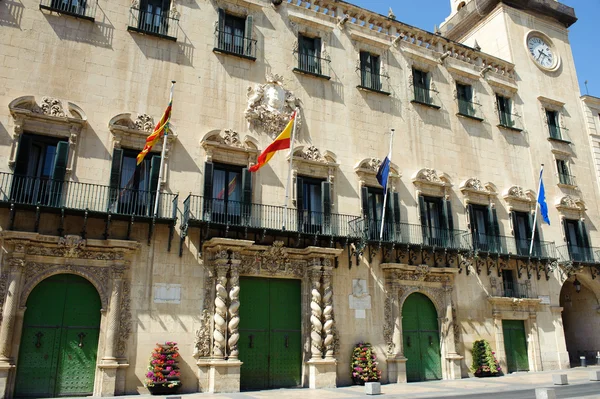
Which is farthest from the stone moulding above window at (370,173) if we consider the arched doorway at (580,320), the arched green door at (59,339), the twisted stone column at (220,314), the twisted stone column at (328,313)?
the arched doorway at (580,320)

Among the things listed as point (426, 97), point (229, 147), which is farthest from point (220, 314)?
point (426, 97)

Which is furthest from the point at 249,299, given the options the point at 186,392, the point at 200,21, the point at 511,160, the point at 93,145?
the point at 511,160

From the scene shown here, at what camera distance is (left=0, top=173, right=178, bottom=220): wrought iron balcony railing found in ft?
49.7

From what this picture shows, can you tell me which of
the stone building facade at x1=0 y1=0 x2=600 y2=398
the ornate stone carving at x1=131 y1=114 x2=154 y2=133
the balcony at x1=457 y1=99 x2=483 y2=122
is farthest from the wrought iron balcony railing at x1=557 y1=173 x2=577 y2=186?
the ornate stone carving at x1=131 y1=114 x2=154 y2=133

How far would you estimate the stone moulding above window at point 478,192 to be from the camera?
934 inches

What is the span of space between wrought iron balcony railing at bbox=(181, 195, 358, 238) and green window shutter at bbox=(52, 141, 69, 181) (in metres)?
3.93

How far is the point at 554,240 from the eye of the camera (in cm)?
2584

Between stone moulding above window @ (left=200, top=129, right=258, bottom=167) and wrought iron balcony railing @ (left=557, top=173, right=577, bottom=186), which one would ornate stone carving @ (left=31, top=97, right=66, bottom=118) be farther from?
wrought iron balcony railing @ (left=557, top=173, right=577, bottom=186)

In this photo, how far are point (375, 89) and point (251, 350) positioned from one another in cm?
1277

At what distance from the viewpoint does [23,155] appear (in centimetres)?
1570

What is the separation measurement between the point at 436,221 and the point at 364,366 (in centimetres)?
775

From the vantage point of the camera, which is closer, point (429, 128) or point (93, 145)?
point (93, 145)

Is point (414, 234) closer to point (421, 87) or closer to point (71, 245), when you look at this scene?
point (421, 87)

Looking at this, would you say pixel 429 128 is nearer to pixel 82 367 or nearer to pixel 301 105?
pixel 301 105
